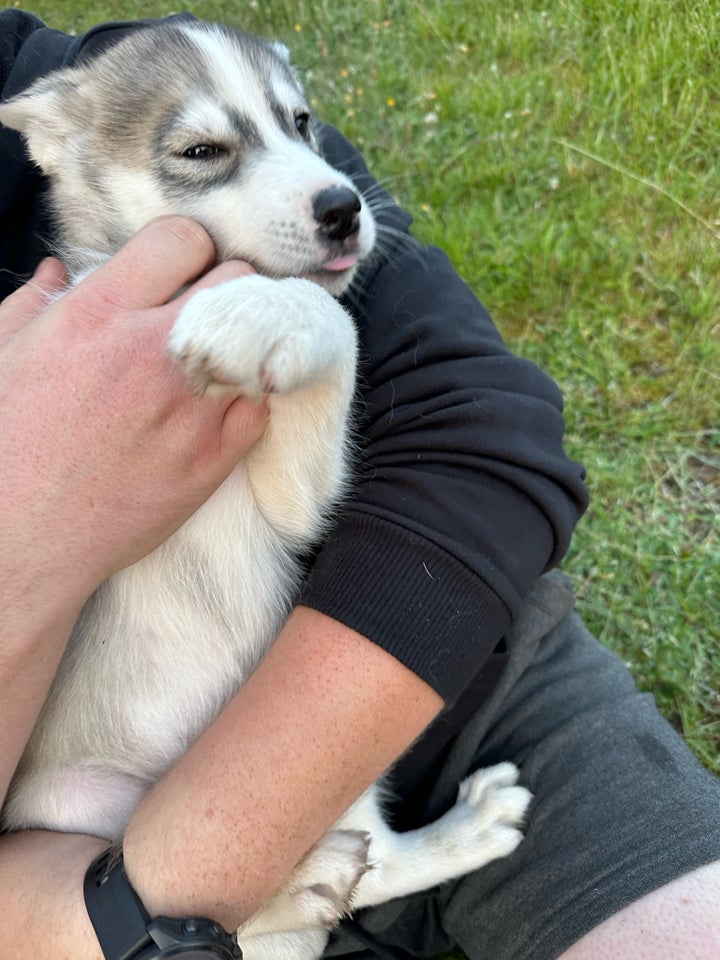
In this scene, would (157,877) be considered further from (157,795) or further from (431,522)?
(431,522)

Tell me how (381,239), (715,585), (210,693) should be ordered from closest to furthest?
1. (210,693)
2. (381,239)
3. (715,585)

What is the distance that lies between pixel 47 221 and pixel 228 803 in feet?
4.96

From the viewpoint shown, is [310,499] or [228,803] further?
[310,499]

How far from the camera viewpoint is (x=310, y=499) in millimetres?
1597

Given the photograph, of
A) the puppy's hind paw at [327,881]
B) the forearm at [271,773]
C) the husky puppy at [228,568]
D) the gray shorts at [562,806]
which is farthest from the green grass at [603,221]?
the forearm at [271,773]

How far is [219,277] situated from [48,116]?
87 centimetres

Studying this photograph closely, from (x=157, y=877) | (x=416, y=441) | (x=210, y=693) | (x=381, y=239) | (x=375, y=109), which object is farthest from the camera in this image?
(x=375, y=109)

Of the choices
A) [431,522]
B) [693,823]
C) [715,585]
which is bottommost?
[715,585]

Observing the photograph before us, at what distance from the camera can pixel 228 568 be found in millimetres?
1649

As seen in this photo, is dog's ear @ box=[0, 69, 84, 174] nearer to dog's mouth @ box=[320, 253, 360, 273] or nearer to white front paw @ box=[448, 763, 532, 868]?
dog's mouth @ box=[320, 253, 360, 273]

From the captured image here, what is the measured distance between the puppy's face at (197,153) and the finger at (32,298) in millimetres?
162

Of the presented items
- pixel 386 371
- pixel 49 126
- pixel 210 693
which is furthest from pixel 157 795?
pixel 49 126

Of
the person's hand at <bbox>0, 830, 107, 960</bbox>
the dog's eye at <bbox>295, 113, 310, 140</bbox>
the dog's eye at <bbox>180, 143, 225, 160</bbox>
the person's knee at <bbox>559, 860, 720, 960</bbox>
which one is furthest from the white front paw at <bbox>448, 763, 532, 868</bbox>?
the dog's eye at <bbox>295, 113, 310, 140</bbox>

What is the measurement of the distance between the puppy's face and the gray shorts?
3.49 feet
